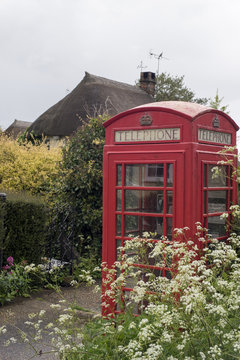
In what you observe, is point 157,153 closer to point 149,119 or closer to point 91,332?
point 149,119

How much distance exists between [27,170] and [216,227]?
738 cm

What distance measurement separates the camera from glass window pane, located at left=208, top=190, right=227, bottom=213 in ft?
15.0

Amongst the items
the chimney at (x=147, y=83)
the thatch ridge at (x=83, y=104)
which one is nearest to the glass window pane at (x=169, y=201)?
the thatch ridge at (x=83, y=104)

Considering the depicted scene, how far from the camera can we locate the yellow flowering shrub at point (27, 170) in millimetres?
11000

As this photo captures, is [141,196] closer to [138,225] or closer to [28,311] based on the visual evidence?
[138,225]

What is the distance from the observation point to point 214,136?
4707mm

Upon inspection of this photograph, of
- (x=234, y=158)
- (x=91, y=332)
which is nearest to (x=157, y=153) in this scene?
(x=234, y=158)

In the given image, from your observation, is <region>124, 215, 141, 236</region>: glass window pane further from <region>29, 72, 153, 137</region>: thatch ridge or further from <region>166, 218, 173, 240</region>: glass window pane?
<region>29, 72, 153, 137</region>: thatch ridge

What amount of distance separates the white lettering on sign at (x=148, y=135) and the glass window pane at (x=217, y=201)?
71 cm

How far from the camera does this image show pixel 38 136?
78.3 ft

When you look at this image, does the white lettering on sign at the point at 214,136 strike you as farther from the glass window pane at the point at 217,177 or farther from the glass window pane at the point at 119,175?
→ the glass window pane at the point at 119,175

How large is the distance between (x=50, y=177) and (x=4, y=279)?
448 cm

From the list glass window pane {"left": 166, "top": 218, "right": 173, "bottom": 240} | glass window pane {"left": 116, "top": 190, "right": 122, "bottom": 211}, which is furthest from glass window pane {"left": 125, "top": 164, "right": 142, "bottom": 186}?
Answer: glass window pane {"left": 166, "top": 218, "right": 173, "bottom": 240}

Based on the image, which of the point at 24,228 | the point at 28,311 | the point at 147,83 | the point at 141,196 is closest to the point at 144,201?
the point at 141,196
